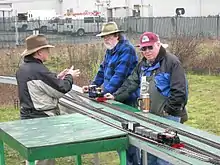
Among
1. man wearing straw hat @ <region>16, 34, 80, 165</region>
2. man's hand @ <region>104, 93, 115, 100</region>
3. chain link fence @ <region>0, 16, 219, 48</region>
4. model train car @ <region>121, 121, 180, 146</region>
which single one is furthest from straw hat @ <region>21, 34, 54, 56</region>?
chain link fence @ <region>0, 16, 219, 48</region>

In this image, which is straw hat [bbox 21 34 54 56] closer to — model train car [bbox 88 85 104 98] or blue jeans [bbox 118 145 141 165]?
model train car [bbox 88 85 104 98]

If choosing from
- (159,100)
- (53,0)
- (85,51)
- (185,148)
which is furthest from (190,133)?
(53,0)

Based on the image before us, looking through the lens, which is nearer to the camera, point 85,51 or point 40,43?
point 40,43

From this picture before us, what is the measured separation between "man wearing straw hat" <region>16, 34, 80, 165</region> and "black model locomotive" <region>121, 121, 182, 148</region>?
1.24 meters

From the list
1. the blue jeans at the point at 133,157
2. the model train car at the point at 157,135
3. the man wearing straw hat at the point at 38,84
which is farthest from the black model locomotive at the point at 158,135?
the blue jeans at the point at 133,157

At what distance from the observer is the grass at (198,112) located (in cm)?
720

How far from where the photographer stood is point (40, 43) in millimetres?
5402

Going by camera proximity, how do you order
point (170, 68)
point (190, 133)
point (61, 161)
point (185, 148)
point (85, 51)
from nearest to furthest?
1. point (185, 148)
2. point (190, 133)
3. point (170, 68)
4. point (61, 161)
5. point (85, 51)

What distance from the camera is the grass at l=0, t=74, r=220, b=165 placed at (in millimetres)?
7203

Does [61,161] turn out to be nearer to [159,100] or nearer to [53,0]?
[159,100]

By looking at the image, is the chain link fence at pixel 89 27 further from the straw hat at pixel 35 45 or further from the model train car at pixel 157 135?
the model train car at pixel 157 135

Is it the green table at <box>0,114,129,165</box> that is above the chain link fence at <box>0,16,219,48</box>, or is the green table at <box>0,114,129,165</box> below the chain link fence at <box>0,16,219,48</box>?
below

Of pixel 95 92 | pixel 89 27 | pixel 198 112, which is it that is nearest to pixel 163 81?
pixel 95 92

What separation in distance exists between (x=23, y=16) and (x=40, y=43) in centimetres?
3547
